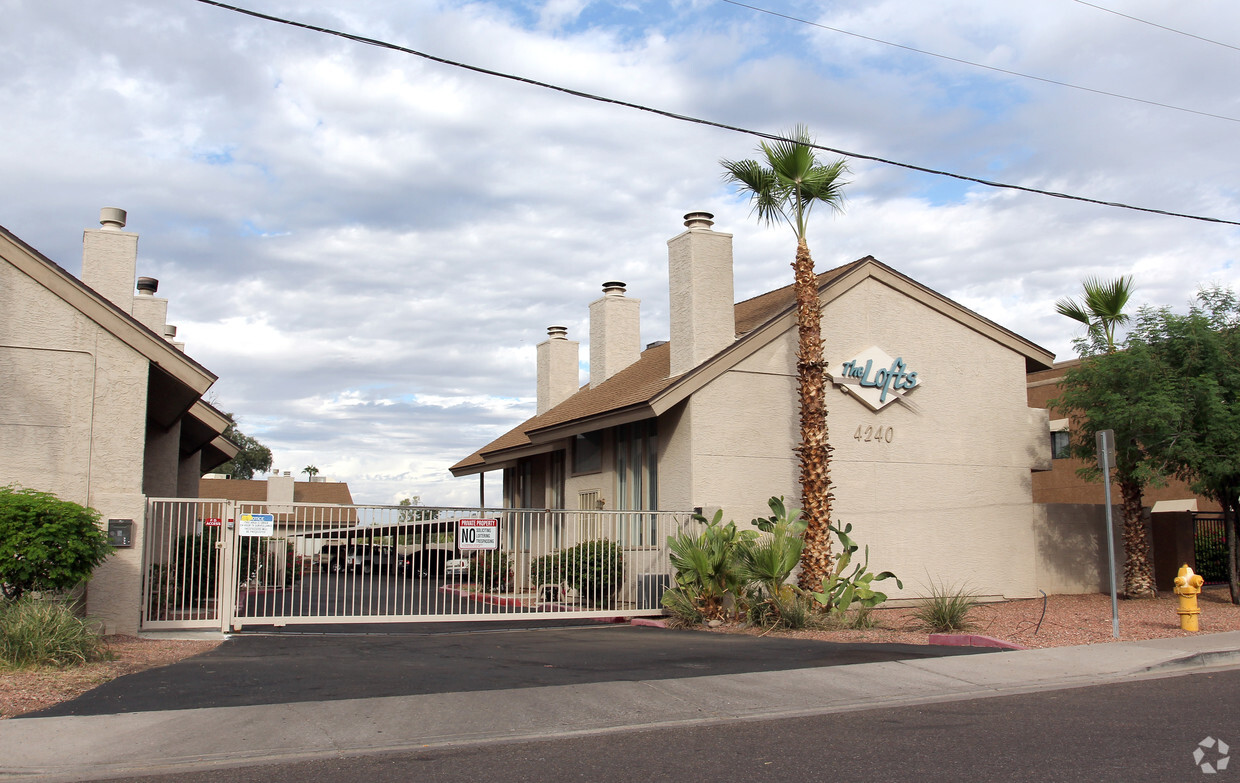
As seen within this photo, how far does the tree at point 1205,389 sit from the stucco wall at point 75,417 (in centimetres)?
1646

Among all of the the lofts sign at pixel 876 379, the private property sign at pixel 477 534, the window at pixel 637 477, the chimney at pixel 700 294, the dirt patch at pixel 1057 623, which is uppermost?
the chimney at pixel 700 294

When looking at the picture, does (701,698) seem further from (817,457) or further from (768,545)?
(817,457)

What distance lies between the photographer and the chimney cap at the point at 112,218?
19.2 m

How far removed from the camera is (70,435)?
44.4 ft

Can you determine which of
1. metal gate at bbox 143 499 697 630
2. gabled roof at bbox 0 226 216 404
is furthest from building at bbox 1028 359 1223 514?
gabled roof at bbox 0 226 216 404

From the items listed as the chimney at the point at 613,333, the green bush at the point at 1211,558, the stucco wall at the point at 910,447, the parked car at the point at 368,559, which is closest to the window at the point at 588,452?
the chimney at the point at 613,333

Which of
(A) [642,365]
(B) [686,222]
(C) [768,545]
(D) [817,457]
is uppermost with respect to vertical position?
(B) [686,222]

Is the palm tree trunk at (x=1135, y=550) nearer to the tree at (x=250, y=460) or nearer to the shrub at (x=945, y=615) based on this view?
the shrub at (x=945, y=615)

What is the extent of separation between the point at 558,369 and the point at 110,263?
13.1m

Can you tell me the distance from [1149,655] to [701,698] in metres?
5.85

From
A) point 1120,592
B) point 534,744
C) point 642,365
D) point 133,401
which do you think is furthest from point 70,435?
point 1120,592

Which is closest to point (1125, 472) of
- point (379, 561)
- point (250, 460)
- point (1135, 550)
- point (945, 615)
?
point (1135, 550)

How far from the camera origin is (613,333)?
26.8 metres

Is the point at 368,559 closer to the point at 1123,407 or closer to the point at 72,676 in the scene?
the point at 72,676
